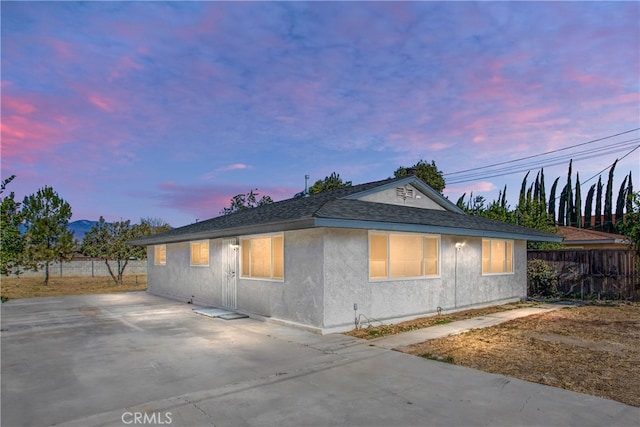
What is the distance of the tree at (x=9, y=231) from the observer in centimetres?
560

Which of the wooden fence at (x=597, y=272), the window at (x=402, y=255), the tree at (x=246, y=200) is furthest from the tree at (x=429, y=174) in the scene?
the window at (x=402, y=255)

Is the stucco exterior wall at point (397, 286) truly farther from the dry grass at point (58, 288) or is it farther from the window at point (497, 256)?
the dry grass at point (58, 288)

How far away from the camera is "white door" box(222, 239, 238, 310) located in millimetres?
11984

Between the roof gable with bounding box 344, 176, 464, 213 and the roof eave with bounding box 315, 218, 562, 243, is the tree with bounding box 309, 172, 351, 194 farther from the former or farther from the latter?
the roof eave with bounding box 315, 218, 562, 243

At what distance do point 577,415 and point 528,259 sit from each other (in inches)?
563

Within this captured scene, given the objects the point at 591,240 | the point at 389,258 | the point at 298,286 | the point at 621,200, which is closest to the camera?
the point at 298,286

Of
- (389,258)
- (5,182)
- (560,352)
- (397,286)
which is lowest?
(560,352)

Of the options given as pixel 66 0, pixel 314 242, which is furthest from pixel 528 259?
pixel 66 0

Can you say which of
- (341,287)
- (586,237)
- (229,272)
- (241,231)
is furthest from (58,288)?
(586,237)

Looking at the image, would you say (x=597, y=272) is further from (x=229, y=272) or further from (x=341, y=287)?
(x=229, y=272)

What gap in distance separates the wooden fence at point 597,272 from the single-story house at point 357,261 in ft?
7.10

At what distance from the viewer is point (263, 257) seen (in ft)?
36.0

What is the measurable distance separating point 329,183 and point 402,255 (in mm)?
24782

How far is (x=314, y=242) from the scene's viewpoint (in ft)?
29.7
